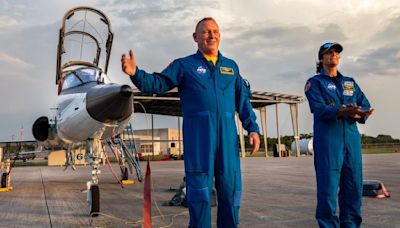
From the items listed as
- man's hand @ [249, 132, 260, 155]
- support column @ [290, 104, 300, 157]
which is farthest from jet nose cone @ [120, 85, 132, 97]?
support column @ [290, 104, 300, 157]

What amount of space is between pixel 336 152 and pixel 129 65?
2131mm

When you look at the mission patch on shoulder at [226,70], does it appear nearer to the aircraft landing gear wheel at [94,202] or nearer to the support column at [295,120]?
the aircraft landing gear wheel at [94,202]

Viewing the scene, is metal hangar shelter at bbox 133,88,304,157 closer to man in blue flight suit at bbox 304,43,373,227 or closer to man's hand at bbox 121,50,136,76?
man in blue flight suit at bbox 304,43,373,227

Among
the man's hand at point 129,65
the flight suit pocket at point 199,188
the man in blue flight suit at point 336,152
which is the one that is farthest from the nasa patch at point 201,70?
the man in blue flight suit at point 336,152

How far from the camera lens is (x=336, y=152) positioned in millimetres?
3559

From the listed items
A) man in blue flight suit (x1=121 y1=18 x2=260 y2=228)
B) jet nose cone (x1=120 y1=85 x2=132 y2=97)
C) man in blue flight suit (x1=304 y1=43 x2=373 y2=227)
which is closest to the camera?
man in blue flight suit (x1=121 y1=18 x2=260 y2=228)

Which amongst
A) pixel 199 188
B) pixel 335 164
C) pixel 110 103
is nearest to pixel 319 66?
pixel 335 164

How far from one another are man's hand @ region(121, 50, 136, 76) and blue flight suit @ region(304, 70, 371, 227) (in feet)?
6.26

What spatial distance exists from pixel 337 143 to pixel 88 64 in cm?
819

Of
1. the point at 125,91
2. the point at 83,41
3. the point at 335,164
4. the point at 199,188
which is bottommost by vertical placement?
the point at 199,188

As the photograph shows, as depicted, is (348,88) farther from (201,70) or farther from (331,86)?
(201,70)

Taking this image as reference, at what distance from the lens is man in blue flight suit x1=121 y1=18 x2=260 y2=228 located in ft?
9.80

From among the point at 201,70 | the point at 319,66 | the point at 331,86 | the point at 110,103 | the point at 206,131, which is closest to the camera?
the point at 206,131

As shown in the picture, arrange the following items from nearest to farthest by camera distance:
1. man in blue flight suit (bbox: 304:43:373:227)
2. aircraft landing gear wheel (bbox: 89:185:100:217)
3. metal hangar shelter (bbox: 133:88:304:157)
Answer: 1. man in blue flight suit (bbox: 304:43:373:227)
2. aircraft landing gear wheel (bbox: 89:185:100:217)
3. metal hangar shelter (bbox: 133:88:304:157)
